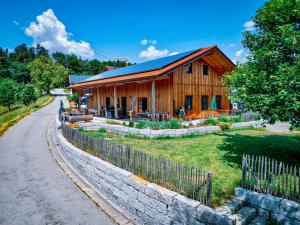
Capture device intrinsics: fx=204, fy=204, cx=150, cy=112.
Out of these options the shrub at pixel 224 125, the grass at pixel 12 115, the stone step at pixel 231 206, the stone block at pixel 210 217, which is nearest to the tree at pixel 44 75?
the grass at pixel 12 115

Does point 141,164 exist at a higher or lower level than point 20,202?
higher

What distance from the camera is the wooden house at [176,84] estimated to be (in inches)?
674

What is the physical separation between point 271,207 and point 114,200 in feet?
14.1

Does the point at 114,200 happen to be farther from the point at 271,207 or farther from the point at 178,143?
the point at 178,143

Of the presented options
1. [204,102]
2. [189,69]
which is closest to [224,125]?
[204,102]

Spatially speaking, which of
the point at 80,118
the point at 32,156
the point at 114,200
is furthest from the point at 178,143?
the point at 80,118

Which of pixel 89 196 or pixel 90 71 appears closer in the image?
pixel 89 196

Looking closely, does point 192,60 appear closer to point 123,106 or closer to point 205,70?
point 205,70

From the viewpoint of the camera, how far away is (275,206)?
450 centimetres

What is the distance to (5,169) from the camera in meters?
9.44

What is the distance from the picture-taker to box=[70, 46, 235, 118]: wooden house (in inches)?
674

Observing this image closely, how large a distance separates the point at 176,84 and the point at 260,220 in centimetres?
A: 1396

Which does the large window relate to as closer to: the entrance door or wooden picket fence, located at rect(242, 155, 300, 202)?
the entrance door

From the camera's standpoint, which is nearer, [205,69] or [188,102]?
[188,102]
